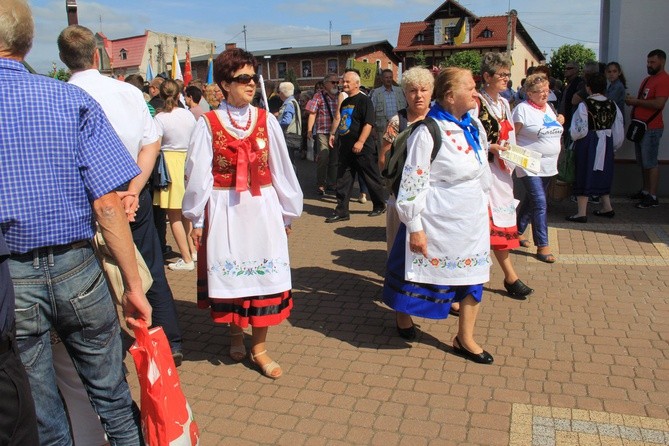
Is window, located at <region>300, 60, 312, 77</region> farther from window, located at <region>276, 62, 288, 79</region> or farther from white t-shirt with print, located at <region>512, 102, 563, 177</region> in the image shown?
white t-shirt with print, located at <region>512, 102, 563, 177</region>

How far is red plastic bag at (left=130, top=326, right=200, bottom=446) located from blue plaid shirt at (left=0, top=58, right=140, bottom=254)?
0.55 metres

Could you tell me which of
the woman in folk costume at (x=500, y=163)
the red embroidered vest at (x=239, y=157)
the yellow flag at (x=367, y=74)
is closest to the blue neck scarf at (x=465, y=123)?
the woman in folk costume at (x=500, y=163)

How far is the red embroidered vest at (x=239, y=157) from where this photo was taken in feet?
12.3

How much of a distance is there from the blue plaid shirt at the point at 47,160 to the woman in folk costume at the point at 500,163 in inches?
133

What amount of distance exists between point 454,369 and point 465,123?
5.23 feet

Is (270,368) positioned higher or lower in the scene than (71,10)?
lower

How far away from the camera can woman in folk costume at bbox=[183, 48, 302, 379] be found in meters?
3.74

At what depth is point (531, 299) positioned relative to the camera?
5191 millimetres

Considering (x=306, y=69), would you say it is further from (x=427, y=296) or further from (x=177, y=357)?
(x=427, y=296)

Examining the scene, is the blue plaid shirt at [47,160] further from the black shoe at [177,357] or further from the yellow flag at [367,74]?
the yellow flag at [367,74]

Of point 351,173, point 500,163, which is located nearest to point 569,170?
point 351,173

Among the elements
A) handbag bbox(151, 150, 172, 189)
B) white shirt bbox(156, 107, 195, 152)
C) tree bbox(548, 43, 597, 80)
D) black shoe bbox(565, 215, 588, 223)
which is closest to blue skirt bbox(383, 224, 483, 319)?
handbag bbox(151, 150, 172, 189)

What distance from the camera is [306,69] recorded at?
205 ft

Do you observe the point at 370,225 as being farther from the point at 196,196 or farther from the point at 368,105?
the point at 196,196
